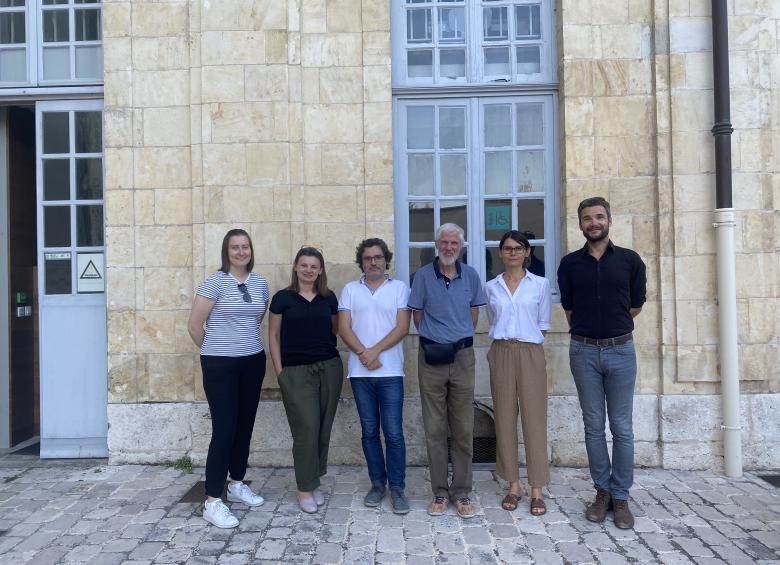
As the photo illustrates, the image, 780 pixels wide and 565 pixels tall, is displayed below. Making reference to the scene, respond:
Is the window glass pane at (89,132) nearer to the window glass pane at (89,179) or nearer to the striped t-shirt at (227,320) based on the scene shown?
the window glass pane at (89,179)

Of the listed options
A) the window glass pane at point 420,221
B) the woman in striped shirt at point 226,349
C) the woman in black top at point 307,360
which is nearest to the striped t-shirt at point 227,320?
the woman in striped shirt at point 226,349

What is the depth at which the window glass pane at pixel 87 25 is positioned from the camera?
5684 millimetres

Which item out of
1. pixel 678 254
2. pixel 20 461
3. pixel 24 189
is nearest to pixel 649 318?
pixel 678 254

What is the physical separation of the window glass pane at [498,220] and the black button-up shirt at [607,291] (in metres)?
1.36

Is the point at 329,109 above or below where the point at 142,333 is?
above

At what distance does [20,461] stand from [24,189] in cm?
266

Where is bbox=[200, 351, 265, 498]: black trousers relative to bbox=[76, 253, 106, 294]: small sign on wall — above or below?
below

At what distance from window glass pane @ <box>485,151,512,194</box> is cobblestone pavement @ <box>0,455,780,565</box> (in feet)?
7.97

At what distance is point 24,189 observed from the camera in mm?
6324

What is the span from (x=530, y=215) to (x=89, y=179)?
13.0ft

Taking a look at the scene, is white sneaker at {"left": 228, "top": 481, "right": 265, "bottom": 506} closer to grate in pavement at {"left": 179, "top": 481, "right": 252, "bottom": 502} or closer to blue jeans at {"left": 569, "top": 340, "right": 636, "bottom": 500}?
grate in pavement at {"left": 179, "top": 481, "right": 252, "bottom": 502}

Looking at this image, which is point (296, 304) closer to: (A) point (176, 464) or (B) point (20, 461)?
(A) point (176, 464)

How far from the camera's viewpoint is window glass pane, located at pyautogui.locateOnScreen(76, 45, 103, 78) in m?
5.67

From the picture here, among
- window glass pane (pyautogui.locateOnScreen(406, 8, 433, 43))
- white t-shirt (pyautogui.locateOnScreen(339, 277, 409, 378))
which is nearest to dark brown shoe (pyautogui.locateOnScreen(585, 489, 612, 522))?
white t-shirt (pyautogui.locateOnScreen(339, 277, 409, 378))
